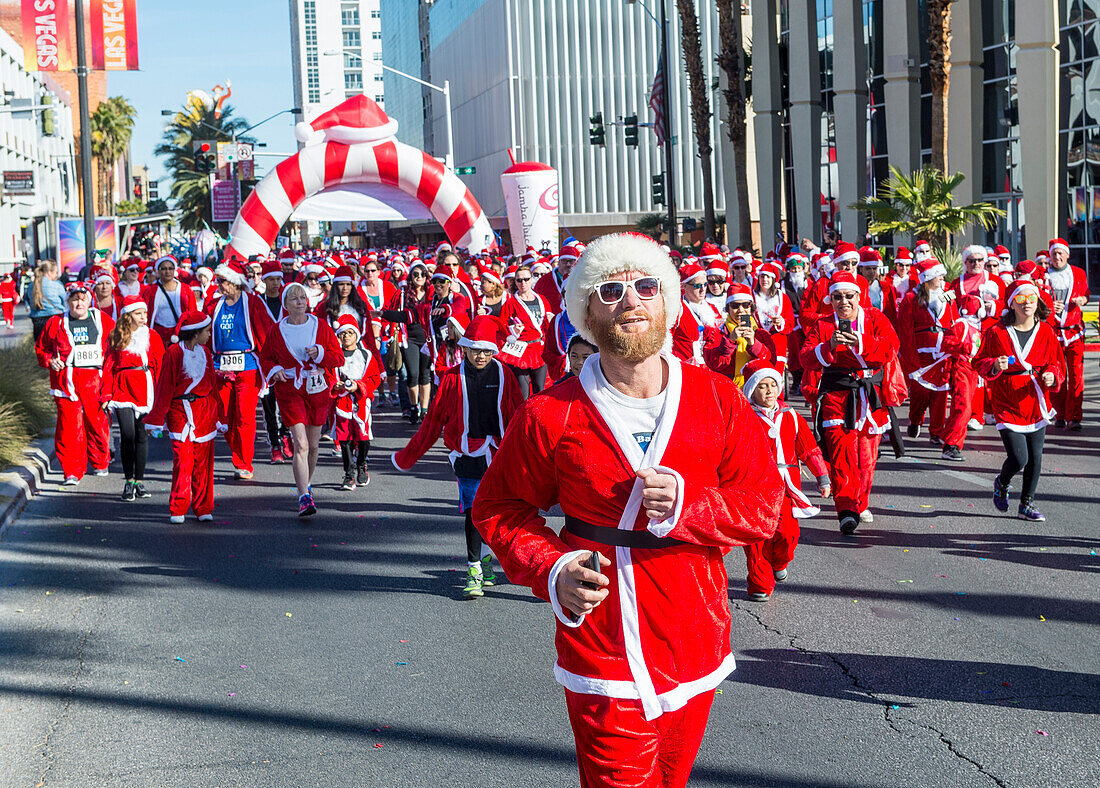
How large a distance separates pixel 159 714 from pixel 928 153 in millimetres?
32942

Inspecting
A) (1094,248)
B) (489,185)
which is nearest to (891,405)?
(1094,248)

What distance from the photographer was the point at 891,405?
9.58 m

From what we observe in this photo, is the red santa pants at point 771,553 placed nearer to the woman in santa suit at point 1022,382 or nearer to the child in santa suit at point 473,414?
the child in santa suit at point 473,414

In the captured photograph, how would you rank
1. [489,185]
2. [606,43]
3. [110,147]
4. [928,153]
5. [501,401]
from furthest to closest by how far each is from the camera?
[110,147]
[489,185]
[606,43]
[928,153]
[501,401]

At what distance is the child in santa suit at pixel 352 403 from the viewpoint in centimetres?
1153

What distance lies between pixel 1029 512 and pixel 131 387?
24.8 ft

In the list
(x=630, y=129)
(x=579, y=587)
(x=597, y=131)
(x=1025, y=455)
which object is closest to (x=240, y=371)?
(x=1025, y=455)

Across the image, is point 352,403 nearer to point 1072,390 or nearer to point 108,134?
point 1072,390

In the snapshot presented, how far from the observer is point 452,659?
6602 mm

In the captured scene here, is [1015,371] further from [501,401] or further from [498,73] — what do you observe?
[498,73]

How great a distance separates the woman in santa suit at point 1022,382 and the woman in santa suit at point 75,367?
7.69 m

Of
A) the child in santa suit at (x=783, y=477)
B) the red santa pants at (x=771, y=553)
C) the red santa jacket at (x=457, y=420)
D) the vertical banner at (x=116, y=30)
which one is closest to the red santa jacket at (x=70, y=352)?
the red santa jacket at (x=457, y=420)

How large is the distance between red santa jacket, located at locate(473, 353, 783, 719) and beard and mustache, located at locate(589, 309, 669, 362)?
0.10 metres

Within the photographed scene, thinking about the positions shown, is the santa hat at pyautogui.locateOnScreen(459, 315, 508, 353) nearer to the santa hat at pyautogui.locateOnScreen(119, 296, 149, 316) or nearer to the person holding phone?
the person holding phone
